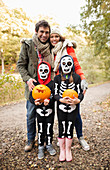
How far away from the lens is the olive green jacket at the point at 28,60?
2.77 meters

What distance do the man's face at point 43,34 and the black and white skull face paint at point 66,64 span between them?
622mm

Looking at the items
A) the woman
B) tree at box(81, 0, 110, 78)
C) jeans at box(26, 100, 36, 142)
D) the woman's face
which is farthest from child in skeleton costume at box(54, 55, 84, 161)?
tree at box(81, 0, 110, 78)

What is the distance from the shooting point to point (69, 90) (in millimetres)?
2396

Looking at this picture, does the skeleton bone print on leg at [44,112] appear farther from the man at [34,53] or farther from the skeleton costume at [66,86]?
the man at [34,53]

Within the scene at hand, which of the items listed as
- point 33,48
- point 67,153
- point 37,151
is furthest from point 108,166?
point 33,48

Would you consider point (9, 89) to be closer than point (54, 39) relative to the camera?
No

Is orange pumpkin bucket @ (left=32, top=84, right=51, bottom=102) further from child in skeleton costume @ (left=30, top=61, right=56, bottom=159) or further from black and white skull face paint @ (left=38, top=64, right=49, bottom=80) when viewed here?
black and white skull face paint @ (left=38, top=64, right=49, bottom=80)

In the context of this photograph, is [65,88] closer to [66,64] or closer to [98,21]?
[66,64]

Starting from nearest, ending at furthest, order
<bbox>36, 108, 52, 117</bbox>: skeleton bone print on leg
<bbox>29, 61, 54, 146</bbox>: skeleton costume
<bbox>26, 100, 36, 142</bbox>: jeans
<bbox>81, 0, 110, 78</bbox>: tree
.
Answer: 1. <bbox>29, 61, 54, 146</bbox>: skeleton costume
2. <bbox>36, 108, 52, 117</bbox>: skeleton bone print on leg
3. <bbox>26, 100, 36, 142</bbox>: jeans
4. <bbox>81, 0, 110, 78</bbox>: tree

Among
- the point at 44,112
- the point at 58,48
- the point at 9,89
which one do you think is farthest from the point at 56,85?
the point at 9,89

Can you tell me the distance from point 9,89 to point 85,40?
12674 mm

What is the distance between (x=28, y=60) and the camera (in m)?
2.95

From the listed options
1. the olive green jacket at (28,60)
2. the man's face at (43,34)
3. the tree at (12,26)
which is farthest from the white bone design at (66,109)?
the tree at (12,26)

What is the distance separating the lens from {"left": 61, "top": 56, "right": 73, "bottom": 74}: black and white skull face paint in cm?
244
